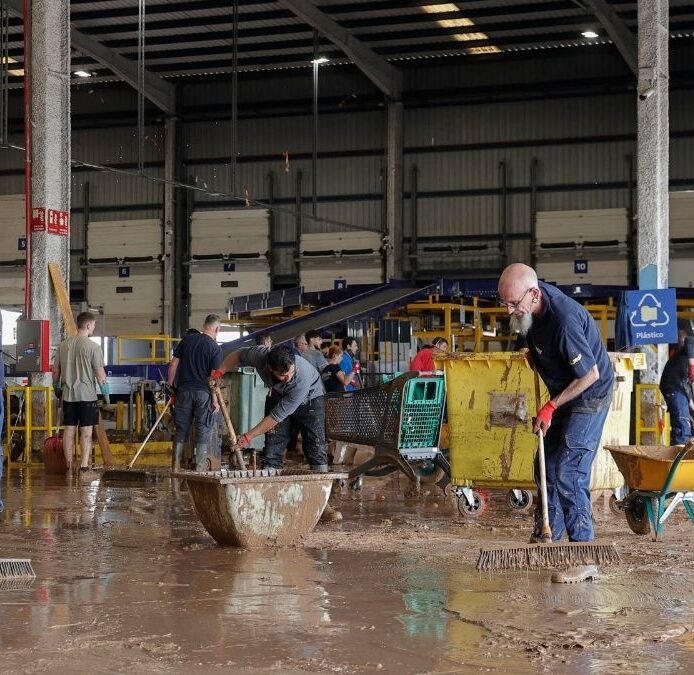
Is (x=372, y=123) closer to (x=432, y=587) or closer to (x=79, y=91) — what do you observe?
(x=79, y=91)

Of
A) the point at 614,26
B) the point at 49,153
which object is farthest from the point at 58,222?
the point at 614,26

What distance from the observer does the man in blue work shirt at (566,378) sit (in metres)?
6.57

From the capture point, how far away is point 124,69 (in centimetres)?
3020

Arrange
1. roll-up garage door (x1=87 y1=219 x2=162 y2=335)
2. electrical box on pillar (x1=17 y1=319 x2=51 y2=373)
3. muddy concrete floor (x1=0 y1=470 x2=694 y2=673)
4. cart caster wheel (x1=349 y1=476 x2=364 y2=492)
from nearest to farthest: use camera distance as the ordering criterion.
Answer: muddy concrete floor (x1=0 y1=470 x2=694 y2=673), cart caster wheel (x1=349 y1=476 x2=364 y2=492), electrical box on pillar (x1=17 y1=319 x2=51 y2=373), roll-up garage door (x1=87 y1=219 x2=162 y2=335)

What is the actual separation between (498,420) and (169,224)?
23.5 metres

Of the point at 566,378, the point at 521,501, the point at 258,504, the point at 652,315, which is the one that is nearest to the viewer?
the point at 566,378

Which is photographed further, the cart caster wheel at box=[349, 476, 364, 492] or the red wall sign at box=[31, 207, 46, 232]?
the red wall sign at box=[31, 207, 46, 232]

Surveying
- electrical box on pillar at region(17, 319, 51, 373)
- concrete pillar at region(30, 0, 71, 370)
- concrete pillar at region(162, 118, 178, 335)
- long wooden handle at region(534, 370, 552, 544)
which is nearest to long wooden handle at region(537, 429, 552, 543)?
long wooden handle at region(534, 370, 552, 544)

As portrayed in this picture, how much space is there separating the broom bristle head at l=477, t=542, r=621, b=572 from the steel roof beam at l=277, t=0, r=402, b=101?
21.2m

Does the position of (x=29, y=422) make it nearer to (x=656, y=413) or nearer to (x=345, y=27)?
(x=656, y=413)

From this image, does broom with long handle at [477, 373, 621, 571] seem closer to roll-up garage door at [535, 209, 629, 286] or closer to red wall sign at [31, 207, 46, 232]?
red wall sign at [31, 207, 46, 232]

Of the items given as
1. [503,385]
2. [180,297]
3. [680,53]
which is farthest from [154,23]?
[503,385]

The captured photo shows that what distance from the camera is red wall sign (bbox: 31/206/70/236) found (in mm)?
16344

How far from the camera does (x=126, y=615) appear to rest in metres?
5.34
